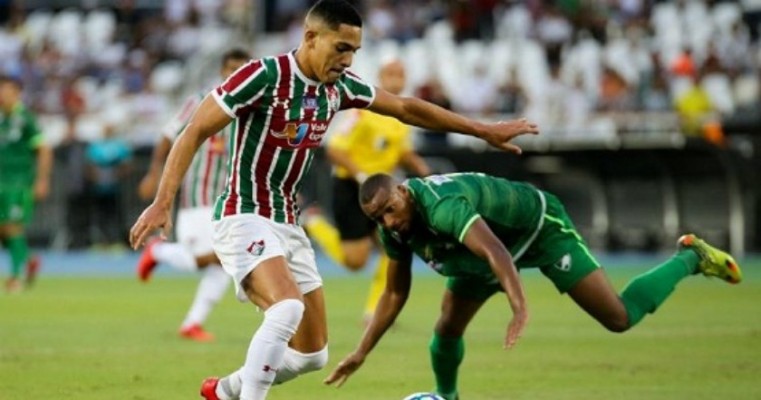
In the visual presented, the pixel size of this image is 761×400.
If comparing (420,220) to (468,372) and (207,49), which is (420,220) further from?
(207,49)

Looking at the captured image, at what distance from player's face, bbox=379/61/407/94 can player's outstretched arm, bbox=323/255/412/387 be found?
5754 mm

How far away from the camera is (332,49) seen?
28.7ft

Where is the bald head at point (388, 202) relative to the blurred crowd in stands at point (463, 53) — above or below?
above

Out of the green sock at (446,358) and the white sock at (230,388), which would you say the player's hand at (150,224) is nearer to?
the white sock at (230,388)

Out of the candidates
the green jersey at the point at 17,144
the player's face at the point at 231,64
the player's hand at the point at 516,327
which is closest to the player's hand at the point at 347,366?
the player's hand at the point at 516,327

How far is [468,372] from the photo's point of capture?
12008 mm

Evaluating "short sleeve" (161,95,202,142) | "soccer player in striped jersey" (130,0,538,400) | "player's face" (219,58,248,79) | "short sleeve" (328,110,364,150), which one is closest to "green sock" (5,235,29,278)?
"short sleeve" (328,110,364,150)

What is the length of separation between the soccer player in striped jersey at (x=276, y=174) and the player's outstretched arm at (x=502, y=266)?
0.98 metres

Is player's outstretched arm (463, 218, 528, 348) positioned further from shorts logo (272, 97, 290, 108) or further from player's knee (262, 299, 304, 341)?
shorts logo (272, 97, 290, 108)

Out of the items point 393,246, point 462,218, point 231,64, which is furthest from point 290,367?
point 231,64

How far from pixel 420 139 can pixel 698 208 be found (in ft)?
15.9

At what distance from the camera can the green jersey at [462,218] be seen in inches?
353

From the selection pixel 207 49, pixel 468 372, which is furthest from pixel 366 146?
pixel 207 49

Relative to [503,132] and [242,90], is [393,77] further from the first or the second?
[242,90]
